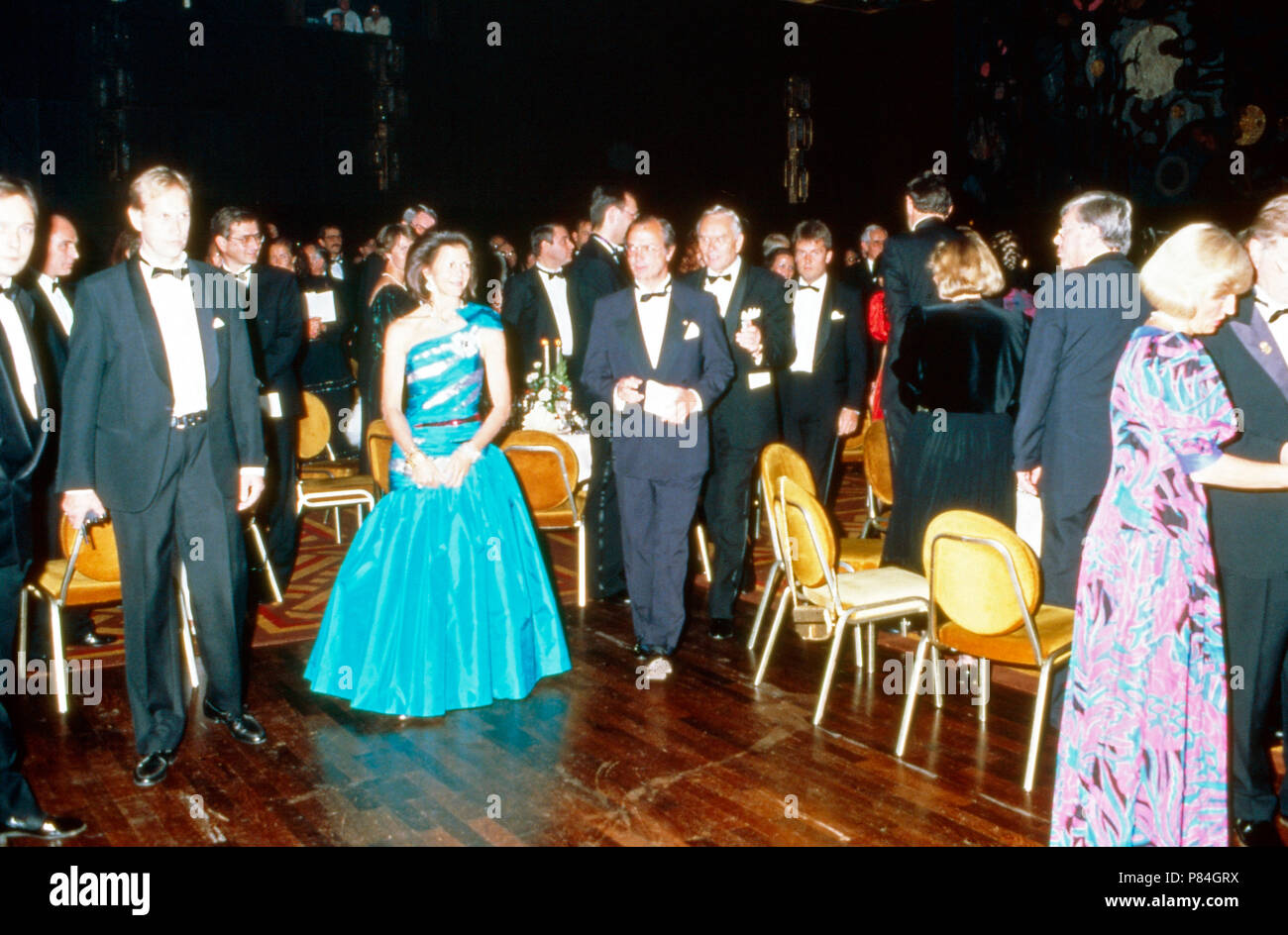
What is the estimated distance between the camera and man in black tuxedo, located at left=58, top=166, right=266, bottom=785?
118 inches

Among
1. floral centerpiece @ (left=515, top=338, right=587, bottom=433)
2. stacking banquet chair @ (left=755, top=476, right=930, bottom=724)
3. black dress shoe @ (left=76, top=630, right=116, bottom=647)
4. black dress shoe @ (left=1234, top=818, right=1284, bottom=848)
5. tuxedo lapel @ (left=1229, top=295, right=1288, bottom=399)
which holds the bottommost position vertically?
black dress shoe @ (left=1234, top=818, right=1284, bottom=848)

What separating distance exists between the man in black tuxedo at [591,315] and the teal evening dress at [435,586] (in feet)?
3.46

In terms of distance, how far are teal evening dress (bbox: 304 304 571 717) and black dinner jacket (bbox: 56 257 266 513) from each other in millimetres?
764

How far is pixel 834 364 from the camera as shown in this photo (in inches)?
198

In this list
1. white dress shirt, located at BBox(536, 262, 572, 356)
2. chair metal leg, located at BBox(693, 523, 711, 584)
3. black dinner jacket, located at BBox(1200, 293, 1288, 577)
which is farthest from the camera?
white dress shirt, located at BBox(536, 262, 572, 356)

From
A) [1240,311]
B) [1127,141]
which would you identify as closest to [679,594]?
[1240,311]

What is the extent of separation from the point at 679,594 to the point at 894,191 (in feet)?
32.5

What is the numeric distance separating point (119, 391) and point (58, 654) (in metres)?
1.16

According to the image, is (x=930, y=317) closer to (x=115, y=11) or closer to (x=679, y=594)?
(x=679, y=594)

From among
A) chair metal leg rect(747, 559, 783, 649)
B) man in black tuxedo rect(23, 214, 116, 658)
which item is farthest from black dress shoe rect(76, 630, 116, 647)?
chair metal leg rect(747, 559, 783, 649)

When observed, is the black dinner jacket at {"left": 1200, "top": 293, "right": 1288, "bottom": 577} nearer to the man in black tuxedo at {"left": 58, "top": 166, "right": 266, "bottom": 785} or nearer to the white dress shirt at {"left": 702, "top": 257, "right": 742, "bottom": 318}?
the white dress shirt at {"left": 702, "top": 257, "right": 742, "bottom": 318}

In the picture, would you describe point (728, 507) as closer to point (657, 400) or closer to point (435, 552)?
point (657, 400)

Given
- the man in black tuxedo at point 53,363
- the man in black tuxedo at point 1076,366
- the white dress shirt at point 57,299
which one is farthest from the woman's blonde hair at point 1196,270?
the white dress shirt at point 57,299

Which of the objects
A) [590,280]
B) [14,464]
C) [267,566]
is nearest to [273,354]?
[267,566]
